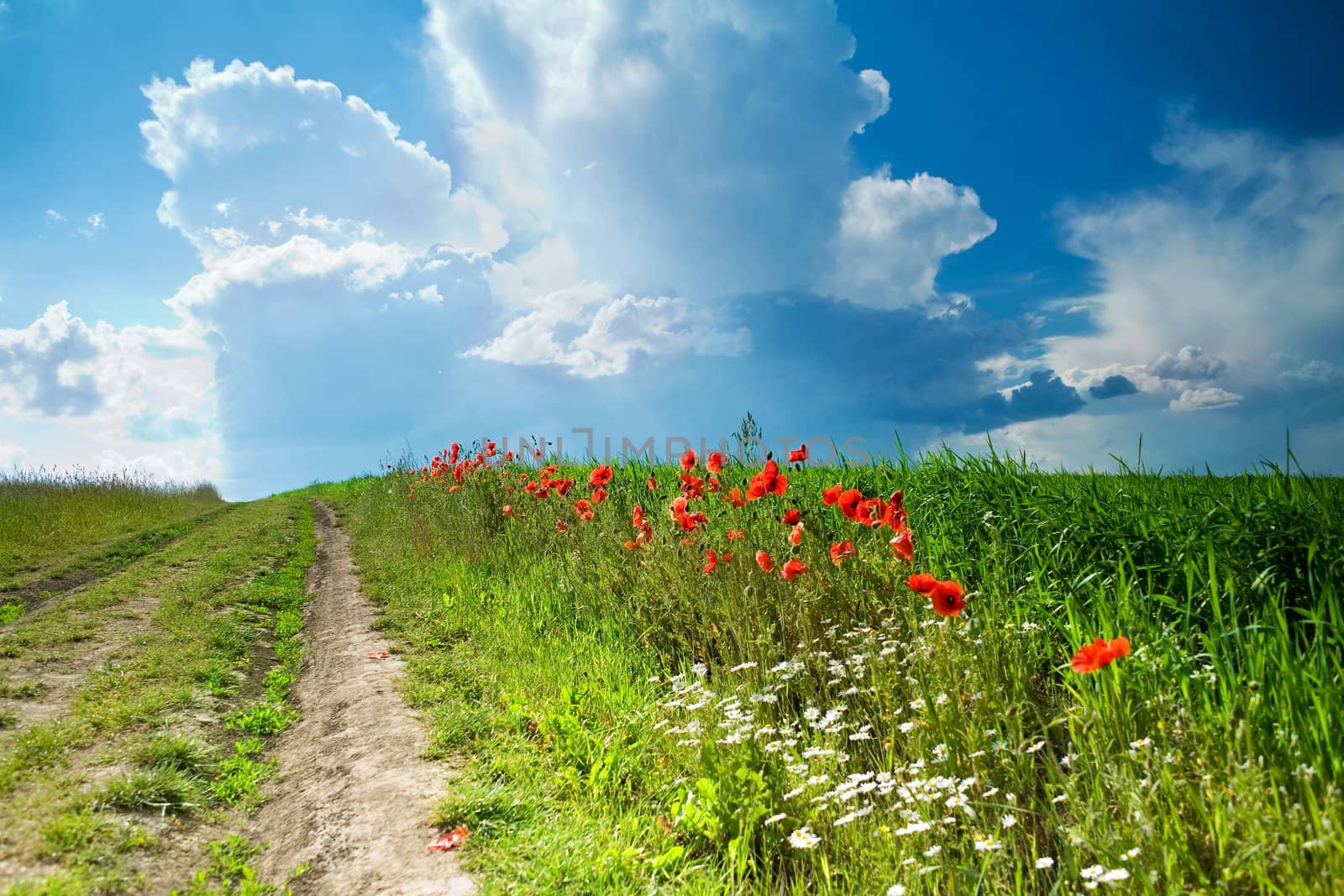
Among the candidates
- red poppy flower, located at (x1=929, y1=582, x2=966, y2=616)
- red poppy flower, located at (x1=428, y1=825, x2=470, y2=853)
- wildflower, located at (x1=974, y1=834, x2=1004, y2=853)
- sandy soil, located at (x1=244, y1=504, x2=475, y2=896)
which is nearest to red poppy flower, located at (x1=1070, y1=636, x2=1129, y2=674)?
wildflower, located at (x1=974, y1=834, x2=1004, y2=853)

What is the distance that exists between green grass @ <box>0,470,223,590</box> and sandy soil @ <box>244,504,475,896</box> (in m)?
7.89

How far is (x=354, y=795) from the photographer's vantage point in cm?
391

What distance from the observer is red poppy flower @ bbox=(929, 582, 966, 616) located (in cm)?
319

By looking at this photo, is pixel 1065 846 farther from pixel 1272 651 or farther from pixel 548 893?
pixel 548 893

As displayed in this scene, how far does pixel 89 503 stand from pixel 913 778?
20385 millimetres

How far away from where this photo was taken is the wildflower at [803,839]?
268 cm

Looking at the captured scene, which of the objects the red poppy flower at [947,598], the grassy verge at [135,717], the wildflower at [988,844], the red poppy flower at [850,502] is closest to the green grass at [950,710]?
the wildflower at [988,844]

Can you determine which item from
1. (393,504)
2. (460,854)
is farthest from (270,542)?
(460,854)

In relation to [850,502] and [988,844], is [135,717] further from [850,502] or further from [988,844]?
[988,844]

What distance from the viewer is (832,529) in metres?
6.41

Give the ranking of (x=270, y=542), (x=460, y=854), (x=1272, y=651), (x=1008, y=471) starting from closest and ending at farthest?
(x=1272, y=651), (x=460, y=854), (x=1008, y=471), (x=270, y=542)

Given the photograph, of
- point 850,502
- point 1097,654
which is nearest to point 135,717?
point 850,502

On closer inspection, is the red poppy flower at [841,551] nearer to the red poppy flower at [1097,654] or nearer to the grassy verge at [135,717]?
the red poppy flower at [1097,654]

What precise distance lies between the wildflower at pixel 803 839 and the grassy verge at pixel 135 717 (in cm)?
275
